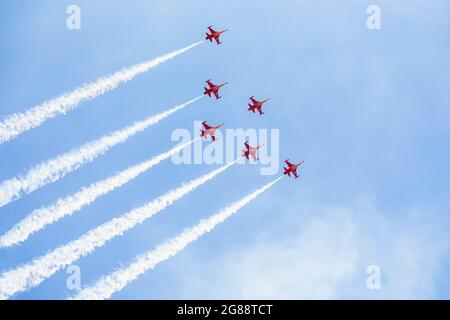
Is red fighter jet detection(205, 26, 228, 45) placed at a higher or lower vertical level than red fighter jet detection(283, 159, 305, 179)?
higher

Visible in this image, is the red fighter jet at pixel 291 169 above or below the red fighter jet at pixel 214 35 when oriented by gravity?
below

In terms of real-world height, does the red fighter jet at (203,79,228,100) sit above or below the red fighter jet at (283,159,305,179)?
above

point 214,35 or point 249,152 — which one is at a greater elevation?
point 214,35

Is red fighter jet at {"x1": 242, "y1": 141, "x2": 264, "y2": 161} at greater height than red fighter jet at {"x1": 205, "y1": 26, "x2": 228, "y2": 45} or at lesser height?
lesser

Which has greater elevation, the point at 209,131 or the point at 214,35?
the point at 214,35

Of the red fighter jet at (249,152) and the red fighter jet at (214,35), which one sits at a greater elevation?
the red fighter jet at (214,35)

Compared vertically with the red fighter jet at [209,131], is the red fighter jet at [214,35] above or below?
above

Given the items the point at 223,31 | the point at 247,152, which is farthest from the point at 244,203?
the point at 223,31

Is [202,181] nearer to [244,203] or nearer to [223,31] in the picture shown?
[244,203]
